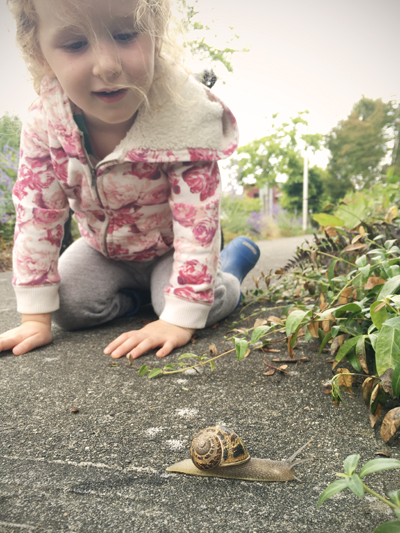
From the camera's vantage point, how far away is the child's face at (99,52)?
119 centimetres

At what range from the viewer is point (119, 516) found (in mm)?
675

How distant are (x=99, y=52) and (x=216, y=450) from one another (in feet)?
3.76

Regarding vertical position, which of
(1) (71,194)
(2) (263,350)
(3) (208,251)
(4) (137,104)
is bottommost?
(2) (263,350)

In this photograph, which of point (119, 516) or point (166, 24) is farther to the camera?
point (166, 24)

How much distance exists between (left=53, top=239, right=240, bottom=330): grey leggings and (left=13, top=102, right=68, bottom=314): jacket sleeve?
0.36 ft

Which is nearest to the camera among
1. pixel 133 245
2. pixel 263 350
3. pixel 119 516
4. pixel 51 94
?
pixel 119 516

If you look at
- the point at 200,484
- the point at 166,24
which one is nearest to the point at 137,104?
the point at 166,24

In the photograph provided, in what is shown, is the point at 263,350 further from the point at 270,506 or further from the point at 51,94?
the point at 51,94

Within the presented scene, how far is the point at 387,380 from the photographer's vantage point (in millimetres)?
820

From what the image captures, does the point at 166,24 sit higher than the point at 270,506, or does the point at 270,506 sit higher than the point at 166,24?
the point at 166,24

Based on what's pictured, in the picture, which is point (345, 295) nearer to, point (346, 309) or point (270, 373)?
point (346, 309)

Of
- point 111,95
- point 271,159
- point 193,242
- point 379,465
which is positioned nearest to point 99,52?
point 111,95

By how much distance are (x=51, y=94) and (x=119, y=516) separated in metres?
1.47

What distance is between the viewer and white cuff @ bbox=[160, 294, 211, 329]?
5.13 ft
